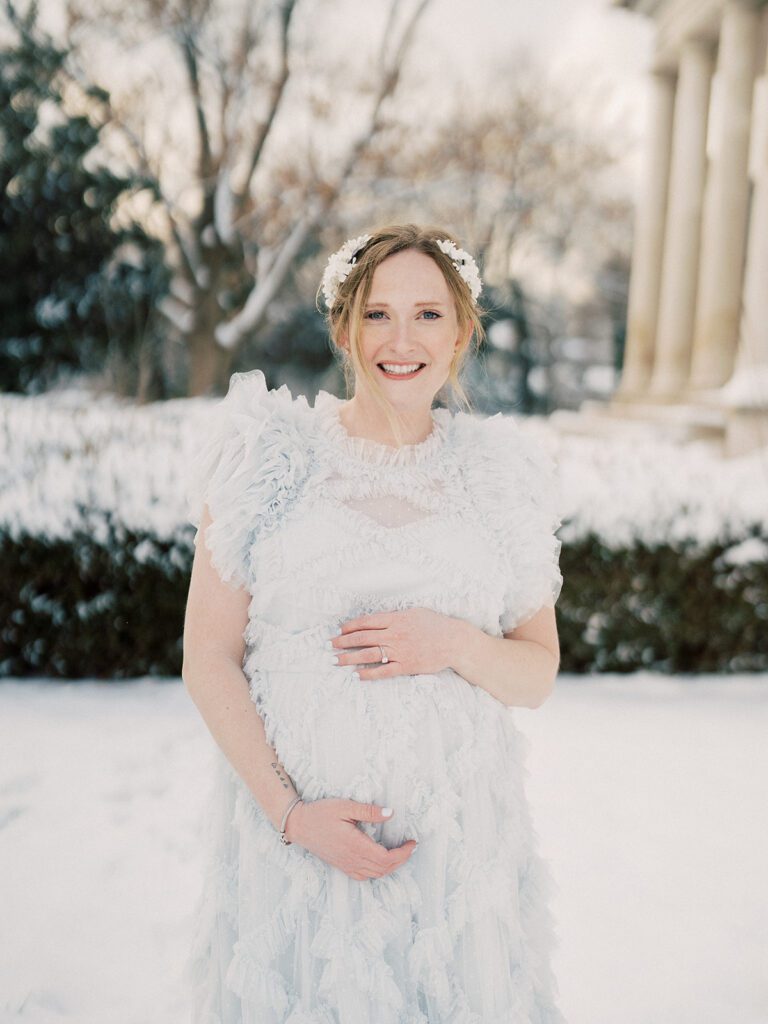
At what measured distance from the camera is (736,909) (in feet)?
10.00

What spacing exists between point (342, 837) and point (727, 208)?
38.2 ft

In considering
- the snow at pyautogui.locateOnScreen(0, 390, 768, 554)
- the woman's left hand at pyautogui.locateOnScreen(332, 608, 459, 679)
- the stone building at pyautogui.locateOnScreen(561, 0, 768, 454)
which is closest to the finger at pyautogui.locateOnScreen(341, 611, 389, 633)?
the woman's left hand at pyautogui.locateOnScreen(332, 608, 459, 679)

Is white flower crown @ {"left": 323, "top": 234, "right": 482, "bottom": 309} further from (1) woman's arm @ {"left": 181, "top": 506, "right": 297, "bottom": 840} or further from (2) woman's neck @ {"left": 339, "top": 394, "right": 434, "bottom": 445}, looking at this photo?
(1) woman's arm @ {"left": 181, "top": 506, "right": 297, "bottom": 840}

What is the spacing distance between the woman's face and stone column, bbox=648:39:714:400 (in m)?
11.6

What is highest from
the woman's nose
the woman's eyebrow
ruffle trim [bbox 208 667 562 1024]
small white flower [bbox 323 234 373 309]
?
small white flower [bbox 323 234 373 309]

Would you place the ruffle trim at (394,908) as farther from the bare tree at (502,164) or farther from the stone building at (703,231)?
the bare tree at (502,164)

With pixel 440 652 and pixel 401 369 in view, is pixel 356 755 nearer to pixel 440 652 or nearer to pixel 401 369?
pixel 440 652

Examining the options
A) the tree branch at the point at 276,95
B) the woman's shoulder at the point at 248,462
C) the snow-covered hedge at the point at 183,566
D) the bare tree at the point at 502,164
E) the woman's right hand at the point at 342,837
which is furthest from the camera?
the bare tree at the point at 502,164

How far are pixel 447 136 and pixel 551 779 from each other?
1440cm

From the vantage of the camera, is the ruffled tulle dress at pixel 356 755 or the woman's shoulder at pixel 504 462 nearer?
the ruffled tulle dress at pixel 356 755

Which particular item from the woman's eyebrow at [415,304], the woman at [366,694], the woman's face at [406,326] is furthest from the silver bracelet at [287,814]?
the woman's eyebrow at [415,304]

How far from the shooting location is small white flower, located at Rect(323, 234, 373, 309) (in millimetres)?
1733

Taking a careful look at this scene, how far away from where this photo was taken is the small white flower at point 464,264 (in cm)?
172

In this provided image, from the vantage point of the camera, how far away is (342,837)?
1450 millimetres
